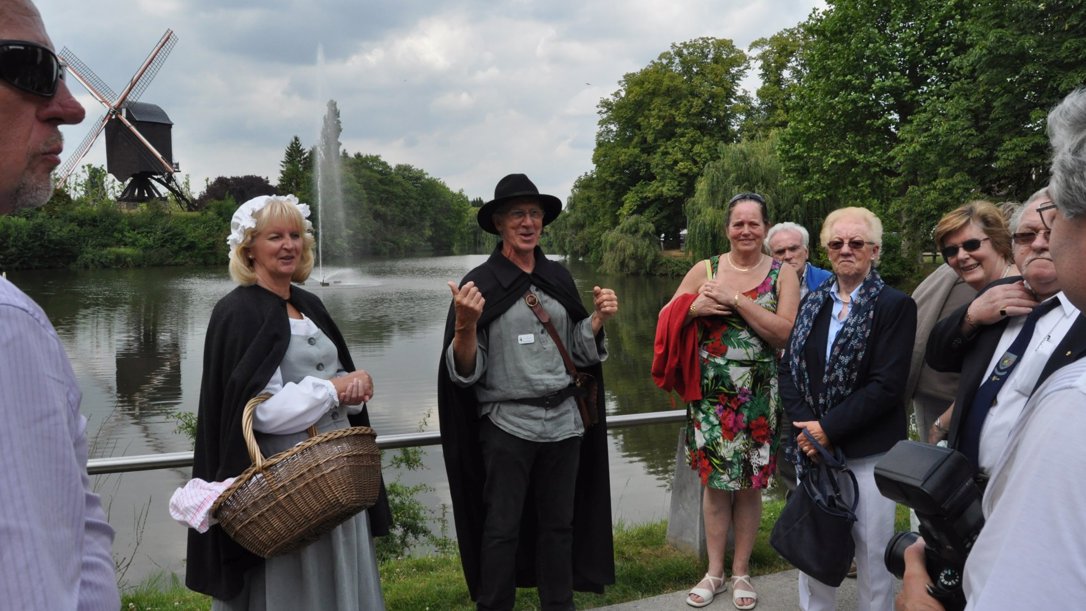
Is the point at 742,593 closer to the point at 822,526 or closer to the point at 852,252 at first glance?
the point at 822,526

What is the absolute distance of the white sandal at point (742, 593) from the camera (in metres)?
4.04

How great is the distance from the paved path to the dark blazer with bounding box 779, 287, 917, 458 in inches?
40.4

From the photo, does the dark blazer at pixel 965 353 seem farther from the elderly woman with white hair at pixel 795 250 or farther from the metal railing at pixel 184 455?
the elderly woman with white hair at pixel 795 250

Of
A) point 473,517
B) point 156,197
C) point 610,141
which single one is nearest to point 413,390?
point 473,517

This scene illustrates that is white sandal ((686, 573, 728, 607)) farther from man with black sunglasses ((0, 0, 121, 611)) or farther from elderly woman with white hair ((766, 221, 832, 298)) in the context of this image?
man with black sunglasses ((0, 0, 121, 611))

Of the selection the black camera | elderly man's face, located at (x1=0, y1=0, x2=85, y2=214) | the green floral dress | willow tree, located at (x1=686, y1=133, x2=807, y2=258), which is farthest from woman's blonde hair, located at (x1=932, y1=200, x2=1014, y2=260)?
willow tree, located at (x1=686, y1=133, x2=807, y2=258)

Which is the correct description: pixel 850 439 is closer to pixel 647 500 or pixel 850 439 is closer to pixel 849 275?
pixel 849 275

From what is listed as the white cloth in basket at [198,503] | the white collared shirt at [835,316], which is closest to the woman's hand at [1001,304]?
the white collared shirt at [835,316]

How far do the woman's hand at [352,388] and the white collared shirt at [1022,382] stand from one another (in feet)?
7.30

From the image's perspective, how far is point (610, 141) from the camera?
47781 mm

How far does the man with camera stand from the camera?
3.04ft

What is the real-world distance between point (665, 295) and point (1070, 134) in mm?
31045

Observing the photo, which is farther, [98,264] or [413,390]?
[98,264]

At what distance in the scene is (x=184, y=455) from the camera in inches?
146
